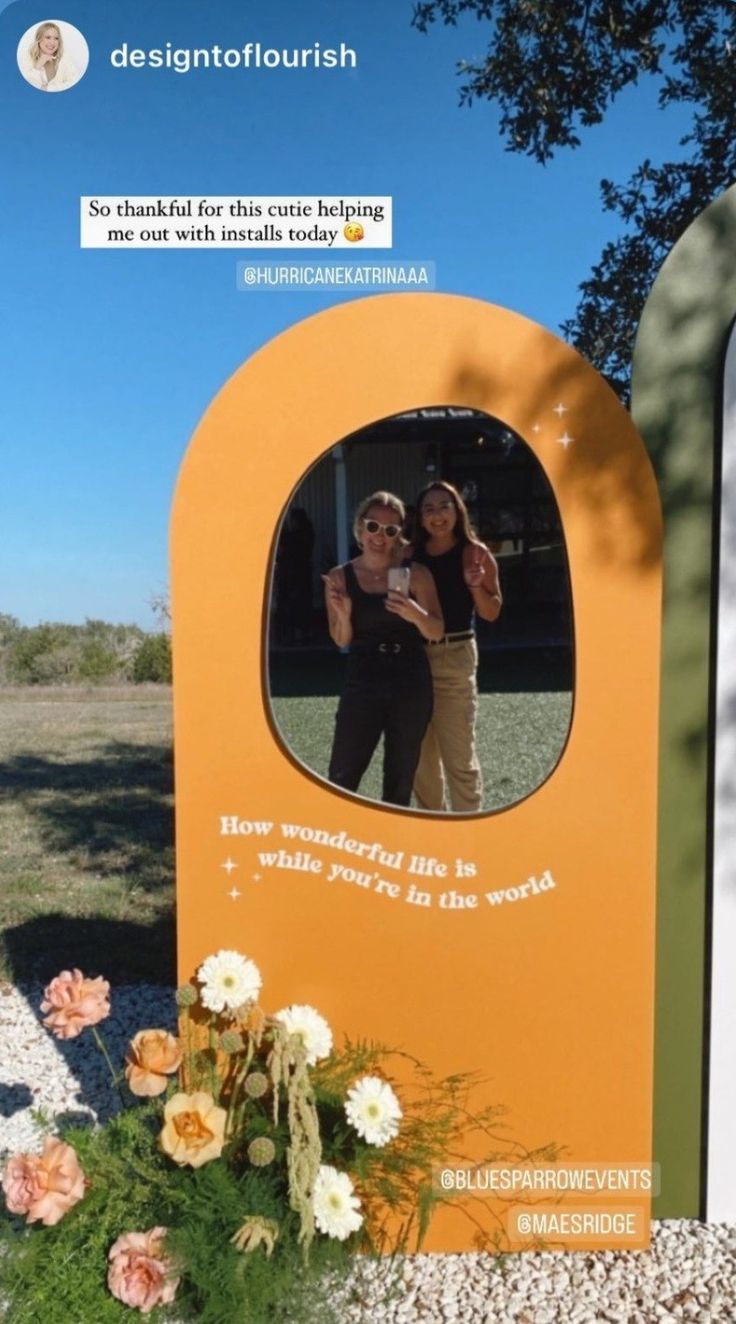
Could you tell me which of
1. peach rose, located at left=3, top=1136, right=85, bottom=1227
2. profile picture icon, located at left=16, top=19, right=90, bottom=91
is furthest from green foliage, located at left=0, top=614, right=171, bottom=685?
peach rose, located at left=3, top=1136, right=85, bottom=1227

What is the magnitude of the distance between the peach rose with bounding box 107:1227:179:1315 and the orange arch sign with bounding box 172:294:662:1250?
23.9 inches

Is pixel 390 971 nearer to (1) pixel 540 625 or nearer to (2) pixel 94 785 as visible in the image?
(1) pixel 540 625

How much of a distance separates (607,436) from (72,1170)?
2133 mm

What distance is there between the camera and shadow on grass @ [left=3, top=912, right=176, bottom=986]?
16.2ft

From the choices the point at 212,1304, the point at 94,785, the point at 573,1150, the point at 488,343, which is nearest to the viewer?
the point at 212,1304

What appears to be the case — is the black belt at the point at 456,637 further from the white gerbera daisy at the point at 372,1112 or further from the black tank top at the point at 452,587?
the white gerbera daisy at the point at 372,1112

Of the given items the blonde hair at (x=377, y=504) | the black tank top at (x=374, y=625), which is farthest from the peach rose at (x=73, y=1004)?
the blonde hair at (x=377, y=504)

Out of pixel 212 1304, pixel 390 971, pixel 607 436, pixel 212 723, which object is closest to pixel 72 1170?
pixel 212 1304

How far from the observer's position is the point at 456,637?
2.47 meters

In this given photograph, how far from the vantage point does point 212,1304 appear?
211 cm

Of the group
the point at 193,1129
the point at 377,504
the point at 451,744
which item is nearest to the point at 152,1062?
the point at 193,1129

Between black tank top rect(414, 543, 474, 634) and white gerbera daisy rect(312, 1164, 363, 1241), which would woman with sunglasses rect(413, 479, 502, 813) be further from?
white gerbera daisy rect(312, 1164, 363, 1241)

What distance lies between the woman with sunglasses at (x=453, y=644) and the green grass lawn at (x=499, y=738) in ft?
0.14

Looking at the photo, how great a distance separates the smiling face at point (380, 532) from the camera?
2414mm
